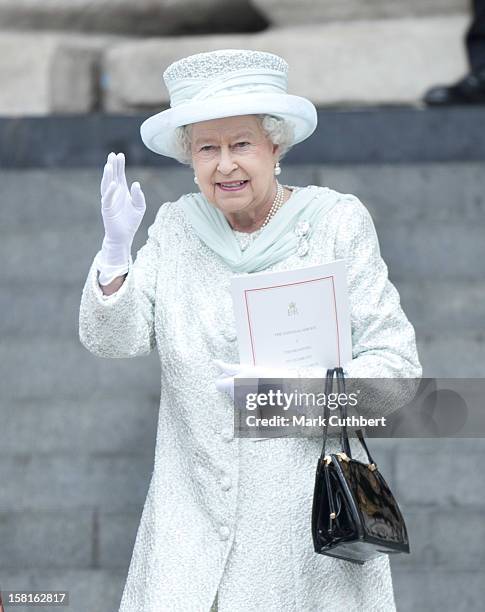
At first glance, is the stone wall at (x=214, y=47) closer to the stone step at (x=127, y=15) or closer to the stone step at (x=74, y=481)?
the stone step at (x=127, y=15)

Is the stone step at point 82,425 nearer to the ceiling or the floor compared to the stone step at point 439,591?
nearer to the ceiling

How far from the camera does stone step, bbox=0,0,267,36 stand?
888cm

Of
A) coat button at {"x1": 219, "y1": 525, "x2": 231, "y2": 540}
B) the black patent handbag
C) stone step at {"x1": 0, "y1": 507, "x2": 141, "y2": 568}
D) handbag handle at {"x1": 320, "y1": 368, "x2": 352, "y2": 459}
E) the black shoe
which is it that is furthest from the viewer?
the black shoe

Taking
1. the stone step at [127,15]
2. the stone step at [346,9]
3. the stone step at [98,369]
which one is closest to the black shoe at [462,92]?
the stone step at [346,9]

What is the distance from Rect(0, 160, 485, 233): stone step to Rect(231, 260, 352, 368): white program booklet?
10.4ft

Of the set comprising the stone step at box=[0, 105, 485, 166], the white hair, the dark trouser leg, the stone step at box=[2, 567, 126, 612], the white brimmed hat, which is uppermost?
the dark trouser leg

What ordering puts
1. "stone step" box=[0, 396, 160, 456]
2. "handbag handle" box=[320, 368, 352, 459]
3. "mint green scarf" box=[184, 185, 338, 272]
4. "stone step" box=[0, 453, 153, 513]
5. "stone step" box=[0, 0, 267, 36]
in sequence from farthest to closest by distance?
"stone step" box=[0, 0, 267, 36]
"stone step" box=[0, 396, 160, 456]
"stone step" box=[0, 453, 153, 513]
"mint green scarf" box=[184, 185, 338, 272]
"handbag handle" box=[320, 368, 352, 459]

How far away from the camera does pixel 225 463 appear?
3586 mm

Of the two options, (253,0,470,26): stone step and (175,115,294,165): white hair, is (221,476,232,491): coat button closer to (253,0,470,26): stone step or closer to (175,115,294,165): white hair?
(175,115,294,165): white hair

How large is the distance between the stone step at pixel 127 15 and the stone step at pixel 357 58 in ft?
1.56

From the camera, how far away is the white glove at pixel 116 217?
3502mm

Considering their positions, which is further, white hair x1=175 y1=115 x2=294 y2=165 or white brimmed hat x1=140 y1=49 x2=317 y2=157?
white hair x1=175 y1=115 x2=294 y2=165

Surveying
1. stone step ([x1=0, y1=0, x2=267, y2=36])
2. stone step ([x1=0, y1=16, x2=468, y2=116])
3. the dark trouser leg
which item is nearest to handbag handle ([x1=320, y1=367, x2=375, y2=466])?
the dark trouser leg

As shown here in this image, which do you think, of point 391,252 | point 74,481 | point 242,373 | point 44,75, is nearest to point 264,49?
point 44,75
